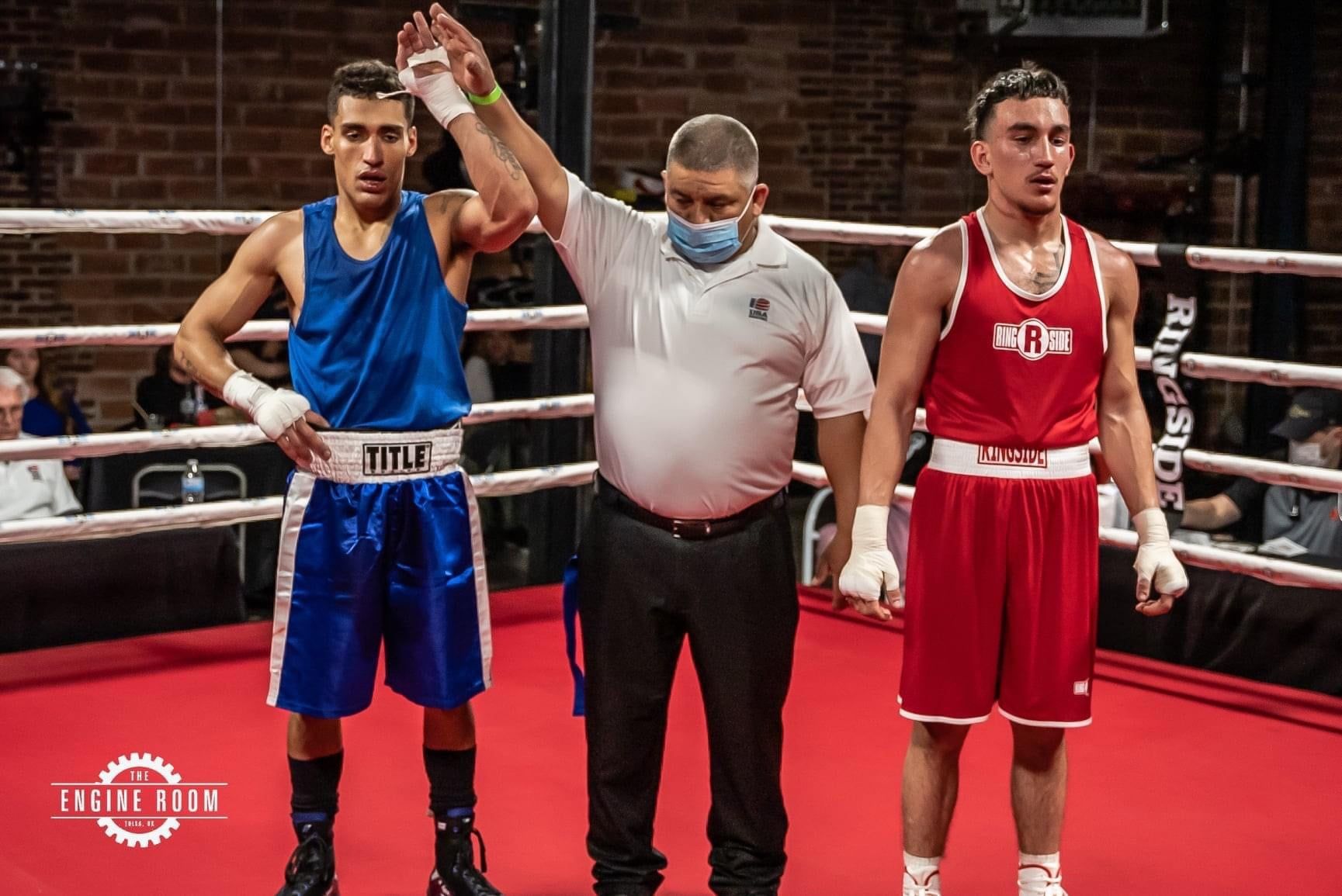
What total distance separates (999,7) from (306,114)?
3.52 m

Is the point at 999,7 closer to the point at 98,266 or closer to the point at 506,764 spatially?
the point at 98,266

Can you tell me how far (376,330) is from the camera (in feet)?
8.52

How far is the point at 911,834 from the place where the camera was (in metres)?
2.59

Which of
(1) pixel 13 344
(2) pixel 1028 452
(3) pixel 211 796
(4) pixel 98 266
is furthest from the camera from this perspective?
(4) pixel 98 266

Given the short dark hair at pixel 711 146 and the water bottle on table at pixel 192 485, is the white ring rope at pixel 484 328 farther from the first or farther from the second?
the short dark hair at pixel 711 146

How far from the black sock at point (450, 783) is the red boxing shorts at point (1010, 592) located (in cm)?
71

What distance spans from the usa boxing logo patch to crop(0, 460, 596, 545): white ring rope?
4.66 ft

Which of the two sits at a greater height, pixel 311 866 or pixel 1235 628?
pixel 1235 628

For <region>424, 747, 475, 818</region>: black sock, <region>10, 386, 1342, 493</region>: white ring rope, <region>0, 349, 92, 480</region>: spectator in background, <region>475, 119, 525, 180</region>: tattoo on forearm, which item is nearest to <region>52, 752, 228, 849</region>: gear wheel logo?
<region>424, 747, 475, 818</region>: black sock

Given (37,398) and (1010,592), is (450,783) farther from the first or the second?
(37,398)

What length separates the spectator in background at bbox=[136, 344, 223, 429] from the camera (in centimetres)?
607

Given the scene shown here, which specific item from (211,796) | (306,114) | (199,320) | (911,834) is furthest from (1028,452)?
(306,114)

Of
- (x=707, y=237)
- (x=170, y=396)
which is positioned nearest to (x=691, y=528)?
(x=707, y=237)

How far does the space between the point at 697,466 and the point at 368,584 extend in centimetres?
55
